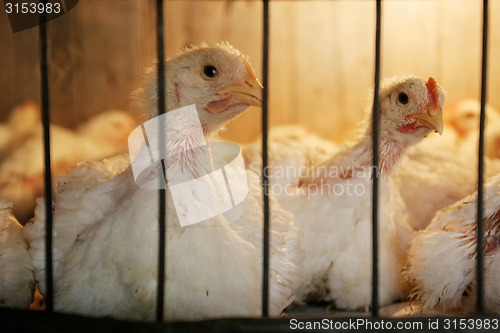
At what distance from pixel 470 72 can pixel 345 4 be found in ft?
3.54

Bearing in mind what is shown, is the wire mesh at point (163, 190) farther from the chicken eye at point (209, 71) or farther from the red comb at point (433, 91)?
the red comb at point (433, 91)

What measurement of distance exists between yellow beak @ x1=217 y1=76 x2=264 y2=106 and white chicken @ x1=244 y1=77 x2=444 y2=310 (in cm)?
58

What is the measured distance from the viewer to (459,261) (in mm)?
1579

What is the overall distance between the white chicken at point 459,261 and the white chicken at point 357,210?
0.21m

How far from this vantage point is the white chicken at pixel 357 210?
1.80 meters

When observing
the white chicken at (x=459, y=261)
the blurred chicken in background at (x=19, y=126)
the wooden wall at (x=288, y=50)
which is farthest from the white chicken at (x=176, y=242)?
the wooden wall at (x=288, y=50)

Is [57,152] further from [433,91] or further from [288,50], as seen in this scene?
[433,91]

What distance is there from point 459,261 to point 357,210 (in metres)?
0.44

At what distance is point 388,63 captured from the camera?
336cm

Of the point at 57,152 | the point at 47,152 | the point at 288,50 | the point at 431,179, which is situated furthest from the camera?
the point at 288,50

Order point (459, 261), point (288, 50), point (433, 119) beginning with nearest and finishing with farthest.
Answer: point (459, 261) → point (433, 119) → point (288, 50)

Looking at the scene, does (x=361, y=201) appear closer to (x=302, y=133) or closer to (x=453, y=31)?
(x=302, y=133)

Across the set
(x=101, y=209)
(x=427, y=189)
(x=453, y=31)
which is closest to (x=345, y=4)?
(x=453, y=31)

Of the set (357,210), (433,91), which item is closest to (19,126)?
(357,210)
